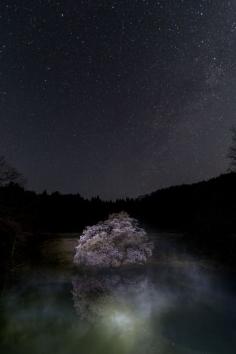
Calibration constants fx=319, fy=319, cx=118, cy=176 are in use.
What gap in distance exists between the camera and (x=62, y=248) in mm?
40906

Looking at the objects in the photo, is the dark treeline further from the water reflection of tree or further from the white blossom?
the water reflection of tree

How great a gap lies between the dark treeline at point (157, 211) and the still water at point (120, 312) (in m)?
5.85

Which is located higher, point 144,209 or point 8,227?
point 144,209

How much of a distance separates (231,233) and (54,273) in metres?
18.9

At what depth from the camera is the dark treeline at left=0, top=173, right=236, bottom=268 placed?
118 ft

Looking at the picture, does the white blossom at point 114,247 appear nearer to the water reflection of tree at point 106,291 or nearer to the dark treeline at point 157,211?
the water reflection of tree at point 106,291

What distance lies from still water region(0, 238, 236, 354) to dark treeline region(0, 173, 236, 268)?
5853 millimetres

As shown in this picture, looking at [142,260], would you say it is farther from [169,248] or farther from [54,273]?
[54,273]

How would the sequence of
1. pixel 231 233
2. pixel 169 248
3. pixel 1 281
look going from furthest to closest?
pixel 169 248 → pixel 231 233 → pixel 1 281

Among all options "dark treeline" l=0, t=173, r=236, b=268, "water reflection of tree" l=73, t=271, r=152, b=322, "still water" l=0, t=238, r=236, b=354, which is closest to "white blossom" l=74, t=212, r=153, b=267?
"still water" l=0, t=238, r=236, b=354

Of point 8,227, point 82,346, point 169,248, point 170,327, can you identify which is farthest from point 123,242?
point 82,346

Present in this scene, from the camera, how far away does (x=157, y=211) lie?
178 ft

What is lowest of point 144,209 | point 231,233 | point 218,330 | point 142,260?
point 218,330

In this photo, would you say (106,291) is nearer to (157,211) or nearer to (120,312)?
(120,312)
